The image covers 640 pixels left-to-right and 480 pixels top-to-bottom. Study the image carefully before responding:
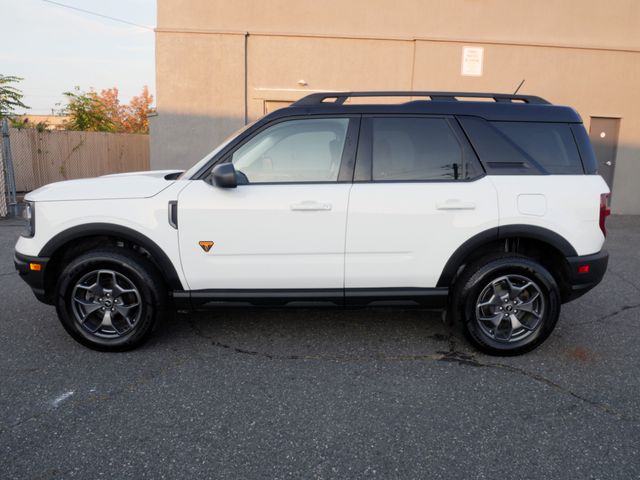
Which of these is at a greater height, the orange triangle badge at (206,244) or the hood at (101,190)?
the hood at (101,190)

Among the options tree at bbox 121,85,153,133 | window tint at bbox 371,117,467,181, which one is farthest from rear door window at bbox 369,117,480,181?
tree at bbox 121,85,153,133

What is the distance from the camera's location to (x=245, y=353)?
3.70 metres

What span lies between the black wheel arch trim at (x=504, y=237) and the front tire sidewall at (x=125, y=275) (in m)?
2.17

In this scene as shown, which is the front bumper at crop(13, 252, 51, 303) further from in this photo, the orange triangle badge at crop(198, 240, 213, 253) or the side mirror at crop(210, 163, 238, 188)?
the side mirror at crop(210, 163, 238, 188)

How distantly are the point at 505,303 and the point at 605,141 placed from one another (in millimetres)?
10277

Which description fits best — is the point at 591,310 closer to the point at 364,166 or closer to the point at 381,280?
the point at 381,280

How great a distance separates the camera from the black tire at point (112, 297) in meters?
3.51

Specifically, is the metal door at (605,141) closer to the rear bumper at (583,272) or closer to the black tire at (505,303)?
the rear bumper at (583,272)

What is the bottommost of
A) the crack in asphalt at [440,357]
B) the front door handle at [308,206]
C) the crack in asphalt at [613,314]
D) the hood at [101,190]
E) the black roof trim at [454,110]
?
the crack in asphalt at [440,357]

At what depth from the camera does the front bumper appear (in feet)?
11.6

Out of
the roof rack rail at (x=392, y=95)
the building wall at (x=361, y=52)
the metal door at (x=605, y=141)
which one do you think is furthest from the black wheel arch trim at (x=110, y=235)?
the metal door at (x=605, y=141)

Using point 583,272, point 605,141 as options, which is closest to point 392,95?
point 583,272

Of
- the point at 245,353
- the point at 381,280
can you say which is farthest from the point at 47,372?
the point at 381,280

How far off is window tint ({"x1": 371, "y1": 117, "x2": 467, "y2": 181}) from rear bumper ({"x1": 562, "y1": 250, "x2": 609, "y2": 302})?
1.06m
